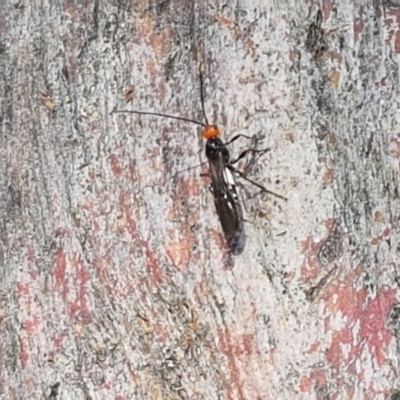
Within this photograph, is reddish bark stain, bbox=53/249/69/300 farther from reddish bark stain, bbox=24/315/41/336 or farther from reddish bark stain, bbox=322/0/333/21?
reddish bark stain, bbox=322/0/333/21

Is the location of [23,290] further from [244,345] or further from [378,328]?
[378,328]

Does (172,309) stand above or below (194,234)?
below

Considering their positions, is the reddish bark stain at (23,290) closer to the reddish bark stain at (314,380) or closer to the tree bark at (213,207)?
the tree bark at (213,207)

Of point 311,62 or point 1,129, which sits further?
point 1,129

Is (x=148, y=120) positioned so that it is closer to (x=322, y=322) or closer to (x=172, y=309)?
(x=172, y=309)

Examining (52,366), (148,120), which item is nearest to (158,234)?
(148,120)

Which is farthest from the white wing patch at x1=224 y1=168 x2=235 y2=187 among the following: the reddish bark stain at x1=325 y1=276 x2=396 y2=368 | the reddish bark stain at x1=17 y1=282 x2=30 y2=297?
the reddish bark stain at x1=17 y1=282 x2=30 y2=297

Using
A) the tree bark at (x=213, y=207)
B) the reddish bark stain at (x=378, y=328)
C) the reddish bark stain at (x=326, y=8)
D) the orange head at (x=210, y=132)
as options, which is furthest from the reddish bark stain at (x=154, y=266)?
the reddish bark stain at (x=326, y=8)

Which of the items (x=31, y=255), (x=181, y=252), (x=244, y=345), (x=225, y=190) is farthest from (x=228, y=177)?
(x=31, y=255)
